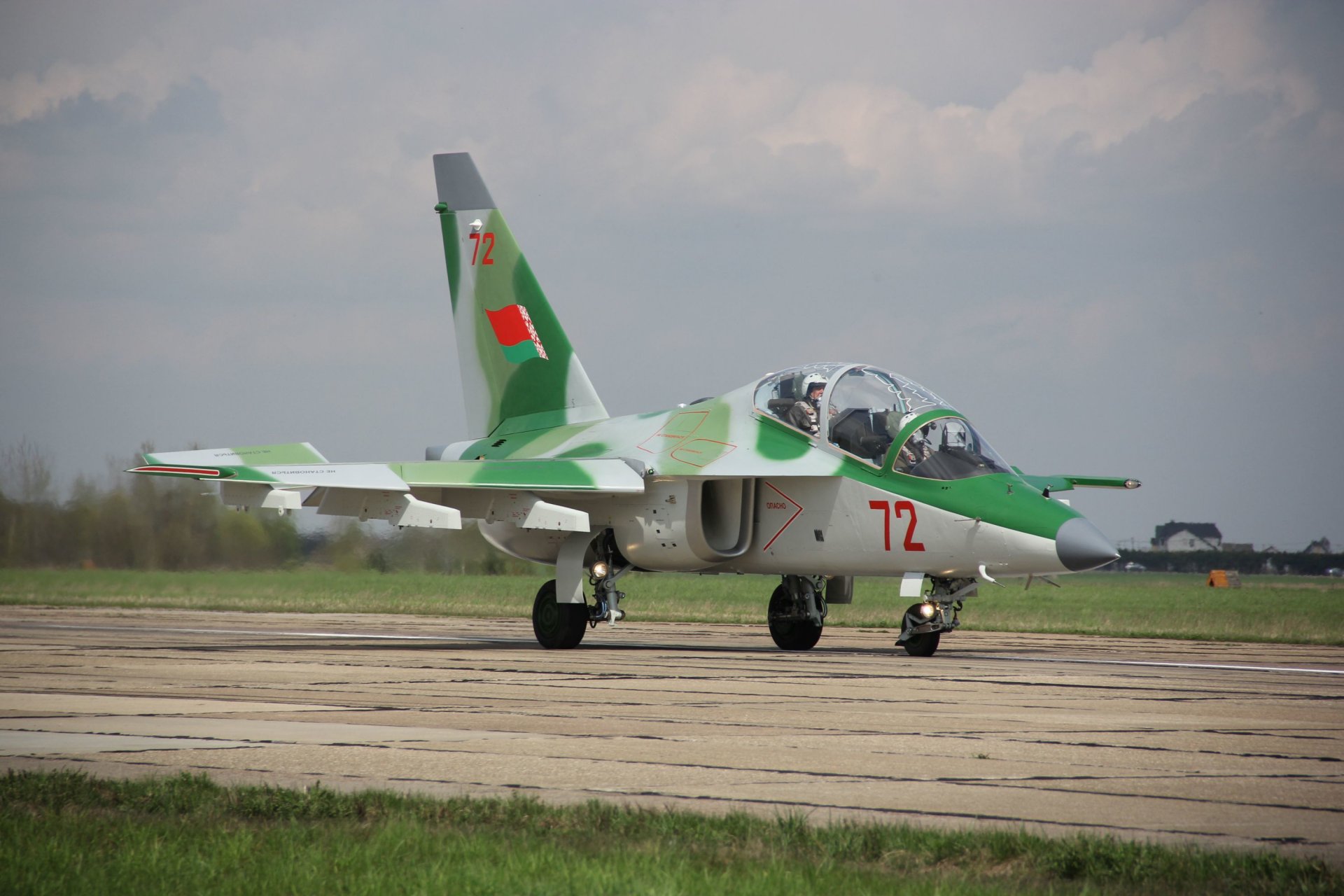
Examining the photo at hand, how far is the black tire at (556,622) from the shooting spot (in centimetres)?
1705

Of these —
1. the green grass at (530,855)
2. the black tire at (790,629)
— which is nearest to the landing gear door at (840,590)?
the black tire at (790,629)

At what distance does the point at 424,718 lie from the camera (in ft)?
31.0

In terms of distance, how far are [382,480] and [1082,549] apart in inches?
285

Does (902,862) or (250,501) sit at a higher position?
(250,501)

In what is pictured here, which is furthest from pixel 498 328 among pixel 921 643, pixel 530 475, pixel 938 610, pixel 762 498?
pixel 938 610

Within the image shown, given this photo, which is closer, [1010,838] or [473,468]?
[1010,838]

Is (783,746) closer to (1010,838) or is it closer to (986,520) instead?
(1010,838)

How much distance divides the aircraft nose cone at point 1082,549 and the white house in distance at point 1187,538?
12570 centimetres

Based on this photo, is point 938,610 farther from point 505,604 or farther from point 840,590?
point 505,604

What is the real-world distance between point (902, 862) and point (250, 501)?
41.2ft

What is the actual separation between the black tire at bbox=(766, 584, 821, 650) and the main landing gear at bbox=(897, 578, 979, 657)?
2.05 meters

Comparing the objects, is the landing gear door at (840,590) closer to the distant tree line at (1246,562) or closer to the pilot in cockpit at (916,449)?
the pilot in cockpit at (916,449)

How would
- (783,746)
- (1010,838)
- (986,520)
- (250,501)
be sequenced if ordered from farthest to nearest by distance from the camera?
(250,501), (986,520), (783,746), (1010,838)

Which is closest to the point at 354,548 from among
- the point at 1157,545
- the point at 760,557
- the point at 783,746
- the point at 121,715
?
the point at 760,557
